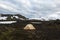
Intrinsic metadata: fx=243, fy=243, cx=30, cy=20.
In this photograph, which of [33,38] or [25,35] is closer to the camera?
[33,38]

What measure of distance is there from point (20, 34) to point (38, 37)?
13.8ft

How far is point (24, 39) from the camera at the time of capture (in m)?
32.0

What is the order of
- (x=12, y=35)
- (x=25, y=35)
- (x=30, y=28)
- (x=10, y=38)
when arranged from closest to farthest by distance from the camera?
(x=10, y=38) < (x=12, y=35) < (x=25, y=35) < (x=30, y=28)

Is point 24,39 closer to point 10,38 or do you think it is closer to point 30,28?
point 10,38

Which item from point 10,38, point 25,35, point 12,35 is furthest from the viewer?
point 25,35

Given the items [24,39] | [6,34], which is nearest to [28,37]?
[24,39]

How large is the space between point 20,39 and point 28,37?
4.10 ft

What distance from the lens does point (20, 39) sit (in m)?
31.8

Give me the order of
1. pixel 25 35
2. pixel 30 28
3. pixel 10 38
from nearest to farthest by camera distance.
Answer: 1. pixel 10 38
2. pixel 25 35
3. pixel 30 28

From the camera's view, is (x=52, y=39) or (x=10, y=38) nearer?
(x=10, y=38)

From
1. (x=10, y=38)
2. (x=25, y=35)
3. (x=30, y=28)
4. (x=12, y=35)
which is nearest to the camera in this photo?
(x=10, y=38)

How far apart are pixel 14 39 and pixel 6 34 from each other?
3.93 feet

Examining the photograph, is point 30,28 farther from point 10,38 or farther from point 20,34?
point 10,38

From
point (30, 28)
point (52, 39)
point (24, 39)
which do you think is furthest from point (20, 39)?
point (30, 28)
